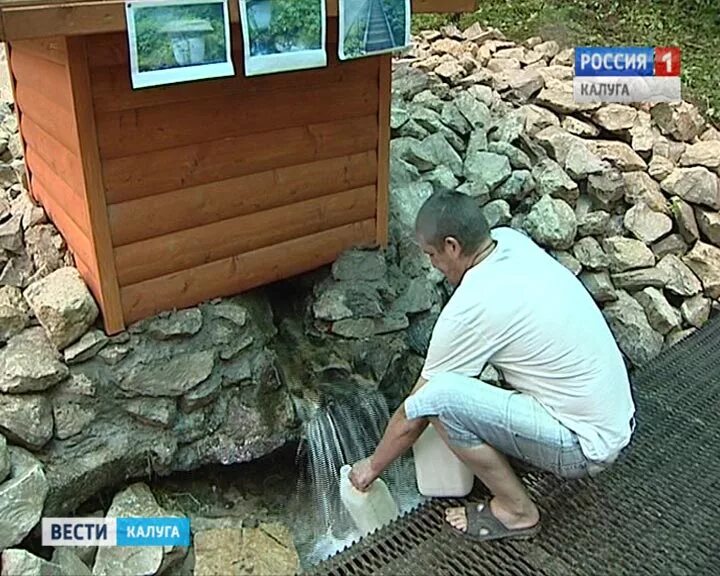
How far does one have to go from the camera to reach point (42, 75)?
123 inches

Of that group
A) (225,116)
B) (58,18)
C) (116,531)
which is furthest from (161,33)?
(116,531)

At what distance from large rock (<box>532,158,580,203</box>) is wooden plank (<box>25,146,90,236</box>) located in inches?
100

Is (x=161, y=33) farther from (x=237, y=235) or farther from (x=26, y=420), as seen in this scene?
(x=26, y=420)

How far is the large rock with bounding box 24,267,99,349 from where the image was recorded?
312cm

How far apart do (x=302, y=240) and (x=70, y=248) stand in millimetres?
1034

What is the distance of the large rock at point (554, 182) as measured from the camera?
4438 millimetres

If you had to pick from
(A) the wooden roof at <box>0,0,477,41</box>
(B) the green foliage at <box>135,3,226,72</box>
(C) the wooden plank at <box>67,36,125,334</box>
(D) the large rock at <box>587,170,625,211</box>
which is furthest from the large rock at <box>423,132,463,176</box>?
(A) the wooden roof at <box>0,0,477,41</box>

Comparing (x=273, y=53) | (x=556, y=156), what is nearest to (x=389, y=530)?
(x=273, y=53)

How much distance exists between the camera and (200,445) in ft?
10.9

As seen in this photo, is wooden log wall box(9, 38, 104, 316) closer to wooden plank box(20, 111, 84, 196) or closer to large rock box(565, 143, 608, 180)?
wooden plank box(20, 111, 84, 196)

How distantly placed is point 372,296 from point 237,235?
0.70 m

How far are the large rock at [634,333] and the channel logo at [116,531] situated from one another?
7.73 feet

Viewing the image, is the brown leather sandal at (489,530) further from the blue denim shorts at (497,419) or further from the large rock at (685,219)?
the large rock at (685,219)

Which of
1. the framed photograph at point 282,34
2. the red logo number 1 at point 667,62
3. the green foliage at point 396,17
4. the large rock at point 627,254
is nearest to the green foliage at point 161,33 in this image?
the framed photograph at point 282,34
